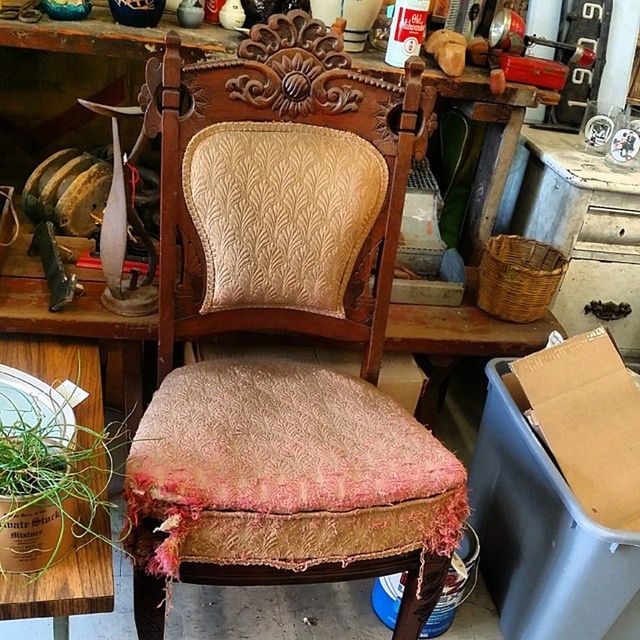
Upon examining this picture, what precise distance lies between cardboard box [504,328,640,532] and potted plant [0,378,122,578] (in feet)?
2.67

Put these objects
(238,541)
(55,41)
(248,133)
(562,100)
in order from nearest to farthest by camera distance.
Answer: (238,541) → (248,133) → (55,41) → (562,100)

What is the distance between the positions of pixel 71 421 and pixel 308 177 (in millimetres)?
568

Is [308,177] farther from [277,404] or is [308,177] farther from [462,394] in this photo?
[462,394]

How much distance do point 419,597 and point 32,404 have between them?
70cm

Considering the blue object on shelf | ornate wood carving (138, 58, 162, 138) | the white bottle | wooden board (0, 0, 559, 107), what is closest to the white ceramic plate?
ornate wood carving (138, 58, 162, 138)

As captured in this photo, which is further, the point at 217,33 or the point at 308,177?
the point at 217,33

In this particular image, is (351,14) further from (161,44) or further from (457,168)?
(457,168)

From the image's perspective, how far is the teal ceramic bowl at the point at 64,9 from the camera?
1.61 m

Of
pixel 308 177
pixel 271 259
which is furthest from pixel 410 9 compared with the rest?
pixel 271 259

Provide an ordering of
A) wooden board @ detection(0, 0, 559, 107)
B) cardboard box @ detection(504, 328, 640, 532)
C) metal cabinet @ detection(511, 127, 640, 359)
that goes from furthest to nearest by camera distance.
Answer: metal cabinet @ detection(511, 127, 640, 359), wooden board @ detection(0, 0, 559, 107), cardboard box @ detection(504, 328, 640, 532)

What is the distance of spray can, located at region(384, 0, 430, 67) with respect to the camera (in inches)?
65.1

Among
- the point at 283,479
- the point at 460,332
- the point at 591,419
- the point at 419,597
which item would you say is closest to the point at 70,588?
the point at 283,479

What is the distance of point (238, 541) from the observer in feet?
3.73

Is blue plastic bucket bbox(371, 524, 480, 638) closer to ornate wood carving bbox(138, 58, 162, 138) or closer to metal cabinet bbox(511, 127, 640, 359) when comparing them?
metal cabinet bbox(511, 127, 640, 359)
